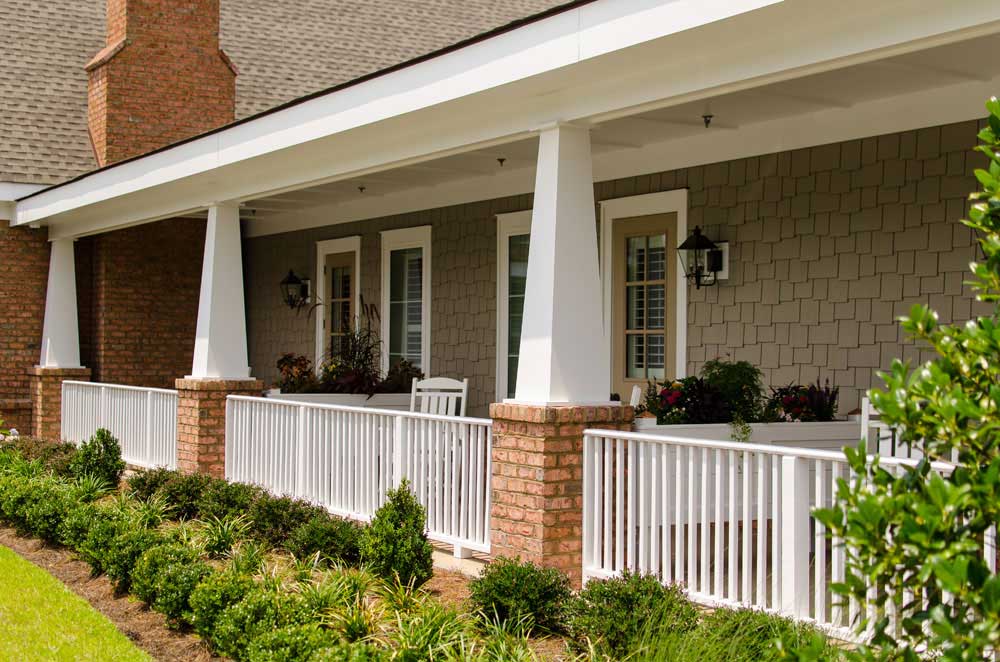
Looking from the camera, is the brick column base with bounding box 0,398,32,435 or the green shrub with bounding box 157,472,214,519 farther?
the brick column base with bounding box 0,398,32,435

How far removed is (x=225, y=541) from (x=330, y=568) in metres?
1.04

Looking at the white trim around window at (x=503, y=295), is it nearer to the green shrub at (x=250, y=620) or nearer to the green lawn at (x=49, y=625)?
the green lawn at (x=49, y=625)

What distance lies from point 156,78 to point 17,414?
4805 mm

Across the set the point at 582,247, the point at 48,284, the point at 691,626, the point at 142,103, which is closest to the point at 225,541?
the point at 582,247

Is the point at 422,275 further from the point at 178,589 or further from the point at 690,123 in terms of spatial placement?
the point at 178,589

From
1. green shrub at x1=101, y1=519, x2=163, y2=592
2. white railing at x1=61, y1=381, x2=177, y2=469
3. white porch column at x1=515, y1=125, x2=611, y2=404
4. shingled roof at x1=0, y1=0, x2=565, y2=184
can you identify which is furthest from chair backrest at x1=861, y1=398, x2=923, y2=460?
shingled roof at x1=0, y1=0, x2=565, y2=184

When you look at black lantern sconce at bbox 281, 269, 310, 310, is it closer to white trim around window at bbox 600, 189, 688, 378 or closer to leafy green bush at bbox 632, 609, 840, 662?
white trim around window at bbox 600, 189, 688, 378

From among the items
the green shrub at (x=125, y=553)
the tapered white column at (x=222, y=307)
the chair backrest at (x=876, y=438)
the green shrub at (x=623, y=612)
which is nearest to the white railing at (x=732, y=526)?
the green shrub at (x=623, y=612)

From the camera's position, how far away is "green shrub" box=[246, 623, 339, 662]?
5340mm

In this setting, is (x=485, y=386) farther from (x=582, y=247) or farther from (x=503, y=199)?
(x=582, y=247)

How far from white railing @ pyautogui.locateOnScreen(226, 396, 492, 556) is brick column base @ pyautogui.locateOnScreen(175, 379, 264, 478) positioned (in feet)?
0.77

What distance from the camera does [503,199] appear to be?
11.4 m

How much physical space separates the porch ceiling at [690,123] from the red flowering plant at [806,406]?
1855mm

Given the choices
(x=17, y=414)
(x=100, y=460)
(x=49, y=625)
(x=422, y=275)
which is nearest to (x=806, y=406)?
(x=49, y=625)
